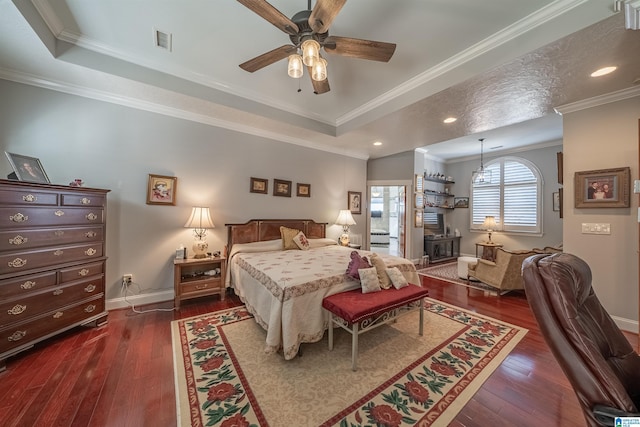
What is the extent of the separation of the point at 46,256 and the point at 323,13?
10.3ft

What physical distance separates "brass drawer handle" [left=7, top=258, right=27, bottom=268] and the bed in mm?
1864

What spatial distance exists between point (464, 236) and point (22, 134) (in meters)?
8.75

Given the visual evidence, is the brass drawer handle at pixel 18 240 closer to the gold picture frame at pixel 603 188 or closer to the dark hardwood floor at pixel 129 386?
the dark hardwood floor at pixel 129 386

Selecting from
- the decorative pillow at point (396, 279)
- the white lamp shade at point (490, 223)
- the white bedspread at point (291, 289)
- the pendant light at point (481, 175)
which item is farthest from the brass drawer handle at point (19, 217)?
the pendant light at point (481, 175)

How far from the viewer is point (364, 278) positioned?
89.0 inches

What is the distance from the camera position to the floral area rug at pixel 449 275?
398 centimetres

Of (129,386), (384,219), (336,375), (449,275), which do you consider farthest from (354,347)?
(384,219)

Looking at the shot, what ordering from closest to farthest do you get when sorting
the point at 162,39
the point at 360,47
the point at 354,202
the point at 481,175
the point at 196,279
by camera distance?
1. the point at 360,47
2. the point at 162,39
3. the point at 196,279
4. the point at 354,202
5. the point at 481,175

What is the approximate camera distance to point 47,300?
204cm

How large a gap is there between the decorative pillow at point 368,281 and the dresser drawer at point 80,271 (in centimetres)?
287

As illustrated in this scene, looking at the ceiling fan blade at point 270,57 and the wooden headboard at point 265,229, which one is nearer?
the ceiling fan blade at point 270,57

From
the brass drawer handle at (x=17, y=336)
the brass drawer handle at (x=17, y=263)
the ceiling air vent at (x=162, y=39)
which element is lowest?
the brass drawer handle at (x=17, y=336)

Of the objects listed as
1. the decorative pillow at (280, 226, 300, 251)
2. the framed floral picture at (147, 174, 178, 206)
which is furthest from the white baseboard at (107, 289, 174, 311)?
the decorative pillow at (280, 226, 300, 251)

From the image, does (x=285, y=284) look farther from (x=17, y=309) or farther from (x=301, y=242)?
(x=17, y=309)
